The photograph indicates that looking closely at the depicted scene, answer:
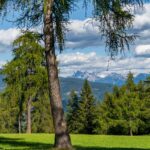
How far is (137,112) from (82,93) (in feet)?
55.7

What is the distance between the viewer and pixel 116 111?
3937 inches

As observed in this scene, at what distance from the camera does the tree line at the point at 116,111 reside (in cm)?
9612

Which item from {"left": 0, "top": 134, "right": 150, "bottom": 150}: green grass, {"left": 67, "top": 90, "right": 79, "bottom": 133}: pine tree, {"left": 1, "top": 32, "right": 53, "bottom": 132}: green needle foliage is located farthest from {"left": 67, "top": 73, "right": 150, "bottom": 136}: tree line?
{"left": 0, "top": 134, "right": 150, "bottom": 150}: green grass

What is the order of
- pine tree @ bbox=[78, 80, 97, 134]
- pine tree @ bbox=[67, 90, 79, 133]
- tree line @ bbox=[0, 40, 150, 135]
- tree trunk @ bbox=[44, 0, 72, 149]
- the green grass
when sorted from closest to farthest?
tree trunk @ bbox=[44, 0, 72, 149]
the green grass
tree line @ bbox=[0, 40, 150, 135]
pine tree @ bbox=[78, 80, 97, 134]
pine tree @ bbox=[67, 90, 79, 133]

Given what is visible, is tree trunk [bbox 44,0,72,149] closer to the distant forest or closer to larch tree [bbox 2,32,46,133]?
larch tree [bbox 2,32,46,133]

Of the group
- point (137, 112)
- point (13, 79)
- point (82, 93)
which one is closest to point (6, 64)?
point (13, 79)

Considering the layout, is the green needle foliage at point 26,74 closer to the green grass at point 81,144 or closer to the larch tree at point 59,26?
the green grass at point 81,144

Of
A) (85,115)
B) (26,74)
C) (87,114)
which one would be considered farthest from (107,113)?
(26,74)

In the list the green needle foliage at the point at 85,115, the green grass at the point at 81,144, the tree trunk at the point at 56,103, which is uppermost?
the tree trunk at the point at 56,103

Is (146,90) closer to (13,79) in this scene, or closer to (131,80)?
(131,80)

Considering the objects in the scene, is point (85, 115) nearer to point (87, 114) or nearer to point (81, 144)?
point (87, 114)

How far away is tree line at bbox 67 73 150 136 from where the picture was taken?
315 feet

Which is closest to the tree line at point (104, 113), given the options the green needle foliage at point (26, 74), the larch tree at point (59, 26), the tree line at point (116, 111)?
the tree line at point (116, 111)

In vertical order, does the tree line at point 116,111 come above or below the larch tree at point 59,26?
below
